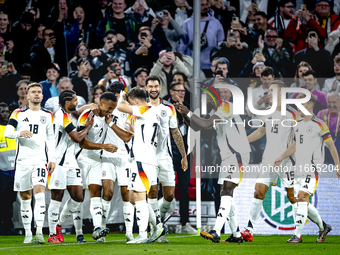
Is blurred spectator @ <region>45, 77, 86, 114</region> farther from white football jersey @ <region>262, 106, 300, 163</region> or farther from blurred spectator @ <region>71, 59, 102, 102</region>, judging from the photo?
white football jersey @ <region>262, 106, 300, 163</region>

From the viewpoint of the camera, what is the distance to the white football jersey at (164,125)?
7.05m

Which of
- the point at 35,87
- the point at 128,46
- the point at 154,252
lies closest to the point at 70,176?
the point at 35,87

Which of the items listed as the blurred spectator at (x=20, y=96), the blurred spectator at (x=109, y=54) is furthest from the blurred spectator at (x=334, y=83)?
the blurred spectator at (x=20, y=96)

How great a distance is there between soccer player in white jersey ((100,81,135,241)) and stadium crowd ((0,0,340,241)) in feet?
5.93

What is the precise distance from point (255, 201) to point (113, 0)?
616 centimetres

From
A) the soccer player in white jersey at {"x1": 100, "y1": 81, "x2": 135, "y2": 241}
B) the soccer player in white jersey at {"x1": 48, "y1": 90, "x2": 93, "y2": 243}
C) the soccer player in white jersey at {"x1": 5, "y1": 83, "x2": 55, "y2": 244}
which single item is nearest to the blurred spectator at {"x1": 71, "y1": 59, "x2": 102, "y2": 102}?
the soccer player in white jersey at {"x1": 100, "y1": 81, "x2": 135, "y2": 241}

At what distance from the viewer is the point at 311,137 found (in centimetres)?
744

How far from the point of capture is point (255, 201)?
7234mm

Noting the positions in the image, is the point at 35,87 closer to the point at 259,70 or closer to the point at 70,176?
the point at 70,176

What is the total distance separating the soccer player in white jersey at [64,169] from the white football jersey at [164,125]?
1365 mm

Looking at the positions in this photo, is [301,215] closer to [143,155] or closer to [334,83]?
[143,155]

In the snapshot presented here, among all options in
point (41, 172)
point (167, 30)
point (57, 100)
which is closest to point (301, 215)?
point (41, 172)

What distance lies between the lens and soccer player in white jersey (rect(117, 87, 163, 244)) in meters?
6.47

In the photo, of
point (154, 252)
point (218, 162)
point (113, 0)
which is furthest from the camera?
point (113, 0)
